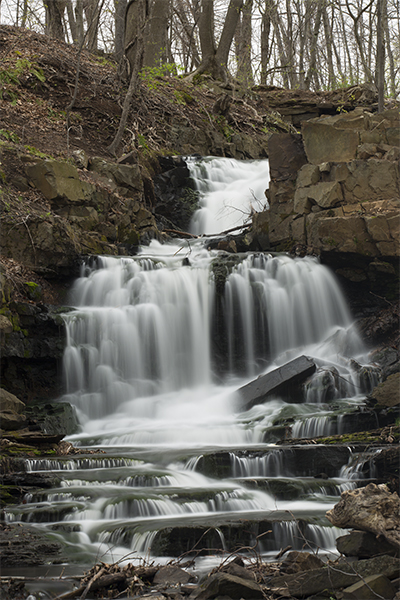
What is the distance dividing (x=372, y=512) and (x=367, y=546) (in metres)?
0.22

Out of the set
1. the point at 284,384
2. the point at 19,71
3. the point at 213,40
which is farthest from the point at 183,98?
the point at 284,384

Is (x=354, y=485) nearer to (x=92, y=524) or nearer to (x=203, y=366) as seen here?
(x=92, y=524)

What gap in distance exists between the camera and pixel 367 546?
3633 mm

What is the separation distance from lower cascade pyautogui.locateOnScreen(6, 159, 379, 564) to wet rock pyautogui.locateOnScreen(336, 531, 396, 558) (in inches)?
28.8

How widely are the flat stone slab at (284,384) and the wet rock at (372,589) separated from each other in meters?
5.74

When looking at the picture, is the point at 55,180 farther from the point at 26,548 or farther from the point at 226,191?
the point at 26,548

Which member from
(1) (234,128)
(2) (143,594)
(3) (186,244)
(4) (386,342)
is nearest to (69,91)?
(1) (234,128)

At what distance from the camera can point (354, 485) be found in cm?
573

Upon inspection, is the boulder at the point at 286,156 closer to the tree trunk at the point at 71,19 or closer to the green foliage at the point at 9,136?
the green foliage at the point at 9,136

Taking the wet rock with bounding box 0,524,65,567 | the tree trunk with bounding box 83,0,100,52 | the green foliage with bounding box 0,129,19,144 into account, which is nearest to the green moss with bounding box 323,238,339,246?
the green foliage with bounding box 0,129,19,144

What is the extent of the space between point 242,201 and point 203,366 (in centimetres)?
650

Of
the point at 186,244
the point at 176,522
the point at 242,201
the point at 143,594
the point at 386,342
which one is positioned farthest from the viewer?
the point at 242,201

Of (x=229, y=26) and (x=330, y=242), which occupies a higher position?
(x=229, y=26)

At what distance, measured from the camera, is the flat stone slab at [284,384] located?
892 cm
